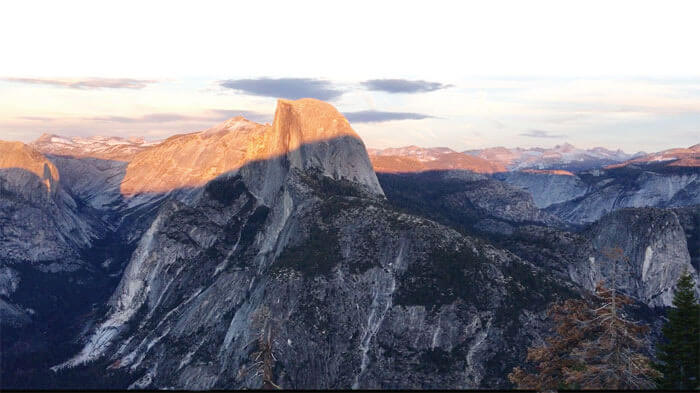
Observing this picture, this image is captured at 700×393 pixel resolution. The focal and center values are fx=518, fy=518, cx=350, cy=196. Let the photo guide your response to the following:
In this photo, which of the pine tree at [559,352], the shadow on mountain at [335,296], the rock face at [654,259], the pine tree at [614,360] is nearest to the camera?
the pine tree at [614,360]

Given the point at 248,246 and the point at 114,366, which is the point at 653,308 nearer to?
the point at 248,246

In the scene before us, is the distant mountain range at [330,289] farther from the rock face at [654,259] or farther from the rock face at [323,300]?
the rock face at [654,259]

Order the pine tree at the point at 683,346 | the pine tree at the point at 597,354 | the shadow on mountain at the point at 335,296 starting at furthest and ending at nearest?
the shadow on mountain at the point at 335,296 → the pine tree at the point at 683,346 → the pine tree at the point at 597,354

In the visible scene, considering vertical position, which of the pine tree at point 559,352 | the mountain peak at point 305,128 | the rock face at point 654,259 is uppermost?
the mountain peak at point 305,128

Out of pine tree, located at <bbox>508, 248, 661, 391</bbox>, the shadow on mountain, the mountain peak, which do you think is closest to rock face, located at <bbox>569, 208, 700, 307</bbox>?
the shadow on mountain

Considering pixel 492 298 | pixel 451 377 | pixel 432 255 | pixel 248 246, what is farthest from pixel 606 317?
pixel 248 246

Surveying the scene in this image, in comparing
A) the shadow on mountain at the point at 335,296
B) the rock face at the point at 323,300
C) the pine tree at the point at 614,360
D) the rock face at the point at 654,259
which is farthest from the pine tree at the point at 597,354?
the rock face at the point at 654,259
